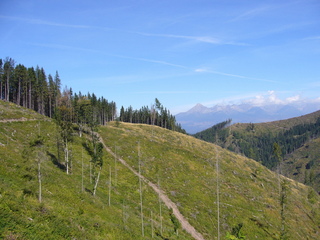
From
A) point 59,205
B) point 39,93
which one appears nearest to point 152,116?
point 39,93

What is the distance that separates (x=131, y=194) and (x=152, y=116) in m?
110

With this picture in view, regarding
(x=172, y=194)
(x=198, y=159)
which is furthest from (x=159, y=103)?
(x=172, y=194)

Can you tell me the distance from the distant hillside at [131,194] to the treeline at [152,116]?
4118 centimetres

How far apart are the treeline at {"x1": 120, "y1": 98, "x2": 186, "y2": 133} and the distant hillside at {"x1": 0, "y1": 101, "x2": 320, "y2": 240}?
135 ft

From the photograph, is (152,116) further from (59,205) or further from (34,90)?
(59,205)

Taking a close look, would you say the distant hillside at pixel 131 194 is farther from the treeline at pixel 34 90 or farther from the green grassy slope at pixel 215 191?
the treeline at pixel 34 90

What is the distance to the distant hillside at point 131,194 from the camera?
2475cm

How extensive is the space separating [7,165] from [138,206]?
88.9 feet

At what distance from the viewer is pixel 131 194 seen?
54.7 metres

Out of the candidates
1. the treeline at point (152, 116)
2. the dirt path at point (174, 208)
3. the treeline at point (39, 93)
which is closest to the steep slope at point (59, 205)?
the dirt path at point (174, 208)

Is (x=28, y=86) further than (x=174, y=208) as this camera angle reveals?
Yes

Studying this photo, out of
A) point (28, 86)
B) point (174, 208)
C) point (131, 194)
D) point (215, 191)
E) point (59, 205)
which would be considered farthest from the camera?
point (28, 86)

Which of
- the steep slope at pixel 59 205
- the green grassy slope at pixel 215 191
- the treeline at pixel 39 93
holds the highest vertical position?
the treeline at pixel 39 93

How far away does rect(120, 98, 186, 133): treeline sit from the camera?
160 m
